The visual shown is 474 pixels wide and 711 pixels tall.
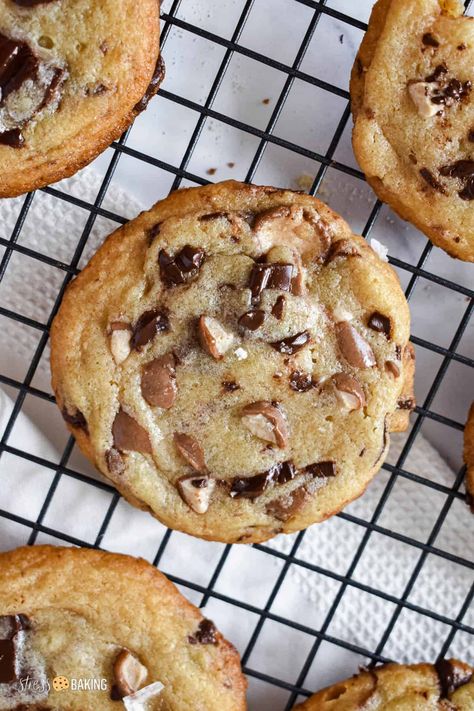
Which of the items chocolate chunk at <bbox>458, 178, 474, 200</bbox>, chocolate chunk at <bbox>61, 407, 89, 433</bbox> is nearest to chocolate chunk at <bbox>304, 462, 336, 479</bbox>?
chocolate chunk at <bbox>61, 407, 89, 433</bbox>

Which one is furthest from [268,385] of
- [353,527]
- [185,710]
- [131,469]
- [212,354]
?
[185,710]

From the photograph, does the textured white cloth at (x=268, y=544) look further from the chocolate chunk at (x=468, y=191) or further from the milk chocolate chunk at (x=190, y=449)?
the chocolate chunk at (x=468, y=191)

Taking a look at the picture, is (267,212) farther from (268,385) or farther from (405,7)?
(405,7)

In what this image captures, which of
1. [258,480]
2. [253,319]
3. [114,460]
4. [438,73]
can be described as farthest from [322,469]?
[438,73]

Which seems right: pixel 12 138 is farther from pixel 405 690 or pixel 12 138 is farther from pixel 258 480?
pixel 405 690

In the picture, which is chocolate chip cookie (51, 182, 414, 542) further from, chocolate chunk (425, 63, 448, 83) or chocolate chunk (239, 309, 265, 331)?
chocolate chunk (425, 63, 448, 83)
